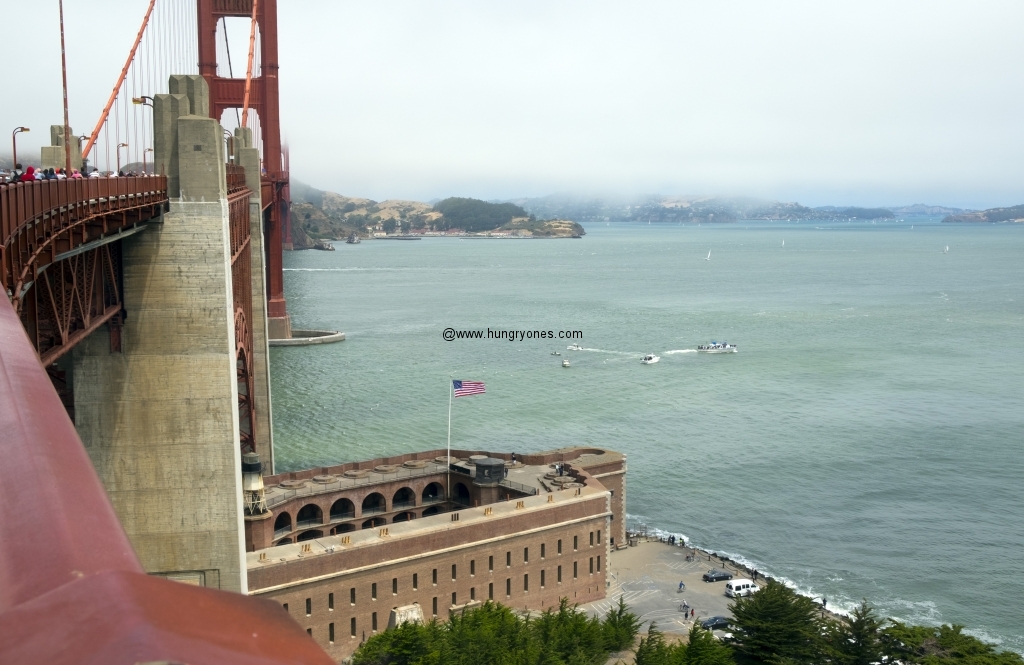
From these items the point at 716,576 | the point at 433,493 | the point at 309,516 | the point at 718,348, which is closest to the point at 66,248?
the point at 309,516

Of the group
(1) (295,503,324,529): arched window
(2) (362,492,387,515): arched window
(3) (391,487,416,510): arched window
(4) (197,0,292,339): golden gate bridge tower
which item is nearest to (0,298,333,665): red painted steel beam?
(1) (295,503,324,529): arched window

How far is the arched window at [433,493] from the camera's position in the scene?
30.9 meters

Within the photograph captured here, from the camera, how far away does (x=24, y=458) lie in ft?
5.91

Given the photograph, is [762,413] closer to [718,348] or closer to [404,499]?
[718,348]

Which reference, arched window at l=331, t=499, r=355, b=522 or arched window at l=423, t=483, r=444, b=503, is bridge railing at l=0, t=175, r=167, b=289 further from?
arched window at l=423, t=483, r=444, b=503

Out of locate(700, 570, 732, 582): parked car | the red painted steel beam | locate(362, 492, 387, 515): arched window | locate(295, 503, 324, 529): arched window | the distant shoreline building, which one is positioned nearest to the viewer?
the red painted steel beam

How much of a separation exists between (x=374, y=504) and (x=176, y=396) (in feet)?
50.2

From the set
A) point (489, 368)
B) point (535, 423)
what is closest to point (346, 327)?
point (489, 368)

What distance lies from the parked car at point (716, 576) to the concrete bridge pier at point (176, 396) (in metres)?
15.7

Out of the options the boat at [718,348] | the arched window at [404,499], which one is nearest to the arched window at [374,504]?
the arched window at [404,499]

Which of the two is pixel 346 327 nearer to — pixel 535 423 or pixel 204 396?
pixel 535 423

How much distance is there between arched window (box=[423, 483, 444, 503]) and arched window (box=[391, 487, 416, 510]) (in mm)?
394

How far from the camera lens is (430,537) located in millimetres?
25156

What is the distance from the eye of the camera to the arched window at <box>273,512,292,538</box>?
92.0 feet
